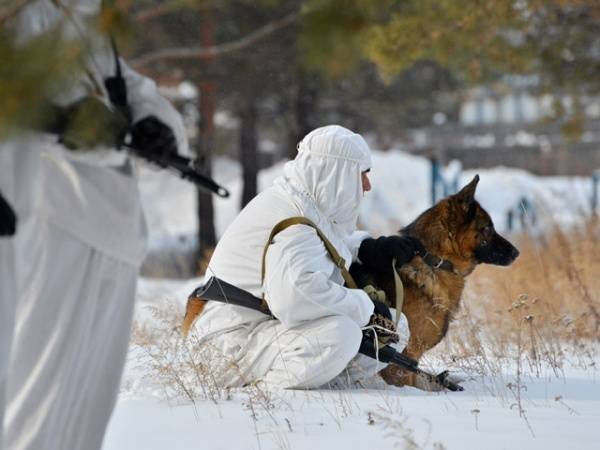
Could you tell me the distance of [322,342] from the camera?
15.7 feet

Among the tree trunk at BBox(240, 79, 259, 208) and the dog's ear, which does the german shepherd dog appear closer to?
the dog's ear

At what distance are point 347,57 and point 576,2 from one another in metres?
8.28

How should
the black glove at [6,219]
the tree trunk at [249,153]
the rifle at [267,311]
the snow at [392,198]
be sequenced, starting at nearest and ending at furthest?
the black glove at [6,219] < the rifle at [267,311] < the tree trunk at [249,153] < the snow at [392,198]

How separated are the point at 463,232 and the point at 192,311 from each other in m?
1.49

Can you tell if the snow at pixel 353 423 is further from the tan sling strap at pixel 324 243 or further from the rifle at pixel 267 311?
the tan sling strap at pixel 324 243

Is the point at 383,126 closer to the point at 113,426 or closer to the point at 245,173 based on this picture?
the point at 245,173

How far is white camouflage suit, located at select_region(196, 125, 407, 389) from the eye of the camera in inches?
187

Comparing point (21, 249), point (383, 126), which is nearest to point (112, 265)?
point (21, 249)

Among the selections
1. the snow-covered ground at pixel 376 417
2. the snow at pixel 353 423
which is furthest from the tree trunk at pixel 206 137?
the snow at pixel 353 423

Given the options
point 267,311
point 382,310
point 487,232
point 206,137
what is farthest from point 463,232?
point 206,137

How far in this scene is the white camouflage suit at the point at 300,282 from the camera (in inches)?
187

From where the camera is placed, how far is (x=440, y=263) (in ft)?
18.5

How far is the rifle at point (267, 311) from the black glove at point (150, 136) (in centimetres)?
199

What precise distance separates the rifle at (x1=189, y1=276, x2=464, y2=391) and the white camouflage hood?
1.44 feet
